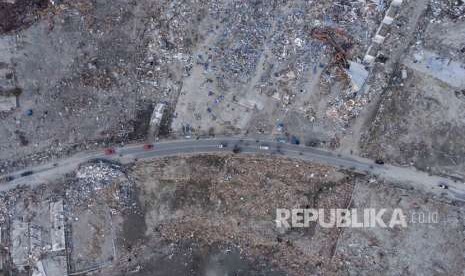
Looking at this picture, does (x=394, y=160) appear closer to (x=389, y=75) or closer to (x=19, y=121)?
(x=389, y=75)

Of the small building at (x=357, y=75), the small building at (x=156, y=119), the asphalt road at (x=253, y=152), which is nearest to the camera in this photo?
the asphalt road at (x=253, y=152)

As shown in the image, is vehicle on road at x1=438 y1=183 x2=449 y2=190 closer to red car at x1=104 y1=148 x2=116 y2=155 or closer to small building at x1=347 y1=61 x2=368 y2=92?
small building at x1=347 y1=61 x2=368 y2=92

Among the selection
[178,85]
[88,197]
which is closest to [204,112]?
[178,85]

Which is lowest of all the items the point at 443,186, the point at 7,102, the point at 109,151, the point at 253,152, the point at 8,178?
the point at 8,178

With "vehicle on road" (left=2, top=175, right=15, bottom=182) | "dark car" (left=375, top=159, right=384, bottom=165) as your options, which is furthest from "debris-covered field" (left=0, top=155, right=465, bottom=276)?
"dark car" (left=375, top=159, right=384, bottom=165)

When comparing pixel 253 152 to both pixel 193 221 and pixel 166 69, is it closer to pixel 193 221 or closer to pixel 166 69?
pixel 193 221

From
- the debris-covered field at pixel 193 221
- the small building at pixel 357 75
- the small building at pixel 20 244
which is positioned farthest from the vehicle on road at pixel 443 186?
the small building at pixel 20 244

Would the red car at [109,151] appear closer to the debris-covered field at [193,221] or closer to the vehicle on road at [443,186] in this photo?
the debris-covered field at [193,221]

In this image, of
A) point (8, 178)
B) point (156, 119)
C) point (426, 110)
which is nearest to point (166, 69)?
point (156, 119)
